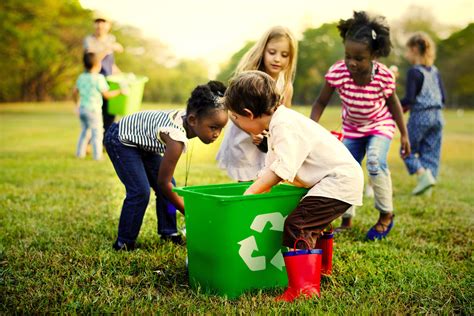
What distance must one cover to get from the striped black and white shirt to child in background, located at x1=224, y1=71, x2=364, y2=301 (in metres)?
0.52

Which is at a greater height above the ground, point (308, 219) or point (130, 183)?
point (308, 219)

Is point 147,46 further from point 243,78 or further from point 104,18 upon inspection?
point 243,78

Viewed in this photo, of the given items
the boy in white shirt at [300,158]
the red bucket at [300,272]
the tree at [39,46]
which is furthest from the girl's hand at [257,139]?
the tree at [39,46]

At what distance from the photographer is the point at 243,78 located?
112 inches

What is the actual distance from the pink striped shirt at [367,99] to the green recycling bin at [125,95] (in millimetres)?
4713

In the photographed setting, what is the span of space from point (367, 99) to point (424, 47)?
2.99 metres

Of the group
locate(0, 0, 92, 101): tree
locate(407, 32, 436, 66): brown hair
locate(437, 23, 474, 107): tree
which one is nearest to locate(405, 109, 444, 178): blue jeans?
locate(407, 32, 436, 66): brown hair

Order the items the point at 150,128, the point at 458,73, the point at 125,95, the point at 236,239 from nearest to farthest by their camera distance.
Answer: the point at 236,239, the point at 150,128, the point at 125,95, the point at 458,73

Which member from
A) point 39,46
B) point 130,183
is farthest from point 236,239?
point 39,46

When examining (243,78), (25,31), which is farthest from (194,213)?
(25,31)

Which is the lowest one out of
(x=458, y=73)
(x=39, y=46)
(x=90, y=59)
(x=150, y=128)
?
(x=39, y=46)

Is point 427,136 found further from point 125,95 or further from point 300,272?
point 300,272

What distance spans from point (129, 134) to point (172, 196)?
0.55 meters

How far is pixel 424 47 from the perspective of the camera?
6738mm
